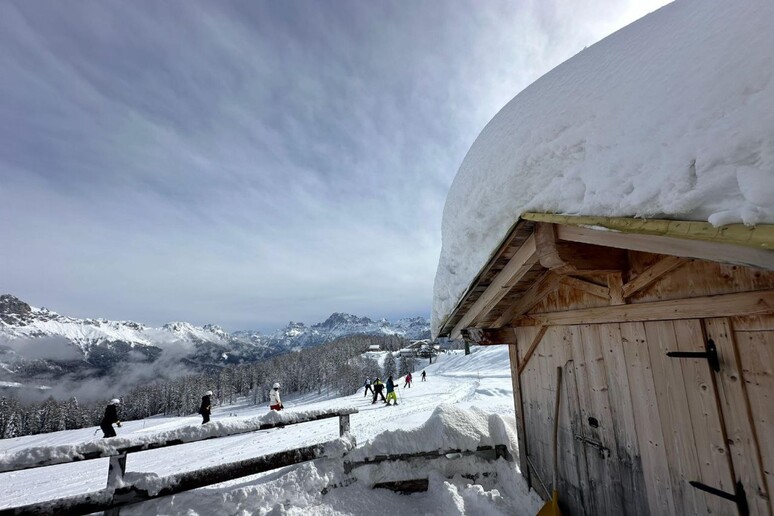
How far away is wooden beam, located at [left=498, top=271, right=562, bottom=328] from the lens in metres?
4.62

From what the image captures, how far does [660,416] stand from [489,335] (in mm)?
3039

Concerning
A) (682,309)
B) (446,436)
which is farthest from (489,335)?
(682,309)

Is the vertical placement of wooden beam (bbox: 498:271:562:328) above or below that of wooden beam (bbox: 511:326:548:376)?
above

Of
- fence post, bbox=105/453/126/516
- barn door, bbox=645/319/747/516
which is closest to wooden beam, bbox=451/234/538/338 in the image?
barn door, bbox=645/319/747/516

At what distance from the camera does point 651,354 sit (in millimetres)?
3236

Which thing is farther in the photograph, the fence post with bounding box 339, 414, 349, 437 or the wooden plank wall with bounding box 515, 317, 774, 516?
the fence post with bounding box 339, 414, 349, 437

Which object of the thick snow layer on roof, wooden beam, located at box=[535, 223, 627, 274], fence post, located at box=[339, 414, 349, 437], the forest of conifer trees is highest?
the thick snow layer on roof

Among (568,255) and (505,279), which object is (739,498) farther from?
(505,279)

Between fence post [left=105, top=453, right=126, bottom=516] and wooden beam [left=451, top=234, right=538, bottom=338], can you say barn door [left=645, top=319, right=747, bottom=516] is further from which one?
fence post [left=105, top=453, right=126, bottom=516]

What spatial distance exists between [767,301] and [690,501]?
6.12 ft

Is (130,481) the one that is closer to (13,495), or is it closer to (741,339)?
(741,339)

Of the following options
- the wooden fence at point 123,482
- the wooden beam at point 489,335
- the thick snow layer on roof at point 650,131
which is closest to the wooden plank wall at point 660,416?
the wooden beam at point 489,335

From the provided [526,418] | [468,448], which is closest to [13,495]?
[468,448]

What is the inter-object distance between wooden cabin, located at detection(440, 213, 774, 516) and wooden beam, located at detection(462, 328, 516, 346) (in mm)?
903
